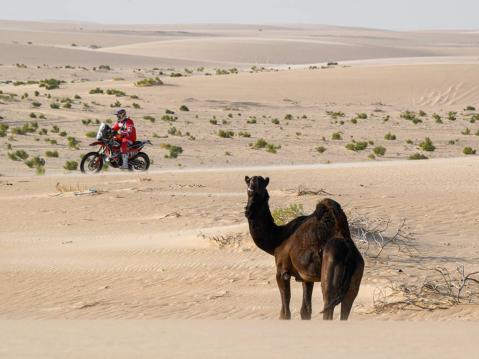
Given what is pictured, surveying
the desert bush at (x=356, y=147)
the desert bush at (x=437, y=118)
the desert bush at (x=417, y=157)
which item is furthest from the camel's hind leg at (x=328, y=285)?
the desert bush at (x=437, y=118)

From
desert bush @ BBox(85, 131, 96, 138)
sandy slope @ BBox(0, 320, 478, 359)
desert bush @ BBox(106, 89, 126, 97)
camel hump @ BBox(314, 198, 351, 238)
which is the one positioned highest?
camel hump @ BBox(314, 198, 351, 238)

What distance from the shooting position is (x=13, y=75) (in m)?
71.2

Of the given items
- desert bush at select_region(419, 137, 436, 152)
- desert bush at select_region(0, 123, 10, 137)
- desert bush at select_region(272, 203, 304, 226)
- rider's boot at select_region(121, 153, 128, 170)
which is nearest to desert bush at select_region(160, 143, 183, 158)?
desert bush at select_region(0, 123, 10, 137)

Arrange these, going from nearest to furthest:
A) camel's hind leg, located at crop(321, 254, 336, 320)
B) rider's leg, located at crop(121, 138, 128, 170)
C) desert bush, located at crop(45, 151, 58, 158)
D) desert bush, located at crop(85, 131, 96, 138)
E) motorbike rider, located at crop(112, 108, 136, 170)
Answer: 1. camel's hind leg, located at crop(321, 254, 336, 320)
2. motorbike rider, located at crop(112, 108, 136, 170)
3. rider's leg, located at crop(121, 138, 128, 170)
4. desert bush, located at crop(45, 151, 58, 158)
5. desert bush, located at crop(85, 131, 96, 138)

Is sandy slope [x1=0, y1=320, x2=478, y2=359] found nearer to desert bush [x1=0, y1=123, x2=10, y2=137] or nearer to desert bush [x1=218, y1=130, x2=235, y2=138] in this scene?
desert bush [x1=0, y1=123, x2=10, y2=137]

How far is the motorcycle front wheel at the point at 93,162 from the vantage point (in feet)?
77.7

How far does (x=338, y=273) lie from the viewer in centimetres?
778

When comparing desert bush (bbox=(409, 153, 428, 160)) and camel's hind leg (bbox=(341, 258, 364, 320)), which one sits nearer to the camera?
camel's hind leg (bbox=(341, 258, 364, 320))

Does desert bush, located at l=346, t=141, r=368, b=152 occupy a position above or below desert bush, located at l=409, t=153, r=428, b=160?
above

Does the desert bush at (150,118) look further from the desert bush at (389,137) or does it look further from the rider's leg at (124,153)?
the rider's leg at (124,153)

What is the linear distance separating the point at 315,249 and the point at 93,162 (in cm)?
1607

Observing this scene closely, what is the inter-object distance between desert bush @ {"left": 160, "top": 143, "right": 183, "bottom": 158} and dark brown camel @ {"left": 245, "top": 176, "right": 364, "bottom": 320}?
69.3ft

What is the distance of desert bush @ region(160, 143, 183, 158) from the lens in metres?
29.6

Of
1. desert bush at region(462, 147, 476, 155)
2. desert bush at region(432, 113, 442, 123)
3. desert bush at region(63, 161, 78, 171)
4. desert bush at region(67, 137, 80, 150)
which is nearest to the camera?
desert bush at region(63, 161, 78, 171)
